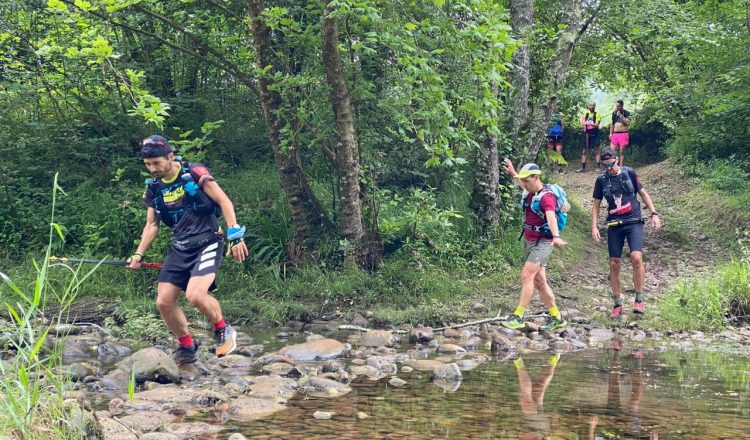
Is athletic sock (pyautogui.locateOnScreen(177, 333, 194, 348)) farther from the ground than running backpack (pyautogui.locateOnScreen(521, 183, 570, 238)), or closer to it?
closer to it

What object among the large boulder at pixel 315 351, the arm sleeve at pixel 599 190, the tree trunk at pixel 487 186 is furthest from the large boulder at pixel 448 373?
the tree trunk at pixel 487 186

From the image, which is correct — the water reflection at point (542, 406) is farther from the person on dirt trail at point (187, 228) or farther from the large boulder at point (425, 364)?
the person on dirt trail at point (187, 228)

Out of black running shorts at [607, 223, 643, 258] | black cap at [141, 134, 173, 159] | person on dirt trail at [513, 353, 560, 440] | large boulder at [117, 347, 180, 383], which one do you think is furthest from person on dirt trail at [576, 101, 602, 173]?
large boulder at [117, 347, 180, 383]

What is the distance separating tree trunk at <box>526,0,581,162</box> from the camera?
12430mm

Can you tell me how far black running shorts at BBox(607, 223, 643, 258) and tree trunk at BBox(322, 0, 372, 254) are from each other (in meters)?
3.53

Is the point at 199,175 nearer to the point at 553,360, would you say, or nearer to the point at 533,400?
the point at 533,400

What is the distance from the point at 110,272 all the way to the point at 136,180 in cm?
267

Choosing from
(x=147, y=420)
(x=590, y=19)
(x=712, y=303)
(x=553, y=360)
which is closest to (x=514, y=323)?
(x=553, y=360)

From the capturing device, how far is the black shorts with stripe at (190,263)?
6.78 metres

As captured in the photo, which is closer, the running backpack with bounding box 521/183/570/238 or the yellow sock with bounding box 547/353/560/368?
the yellow sock with bounding box 547/353/560/368

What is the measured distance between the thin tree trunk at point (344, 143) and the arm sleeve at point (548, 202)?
303 centimetres

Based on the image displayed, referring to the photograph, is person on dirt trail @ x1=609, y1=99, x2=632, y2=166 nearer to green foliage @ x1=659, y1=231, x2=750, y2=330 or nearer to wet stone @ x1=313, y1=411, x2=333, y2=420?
green foliage @ x1=659, y1=231, x2=750, y2=330

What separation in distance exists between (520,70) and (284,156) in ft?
13.6

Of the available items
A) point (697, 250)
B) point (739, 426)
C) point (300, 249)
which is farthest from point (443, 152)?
point (697, 250)
